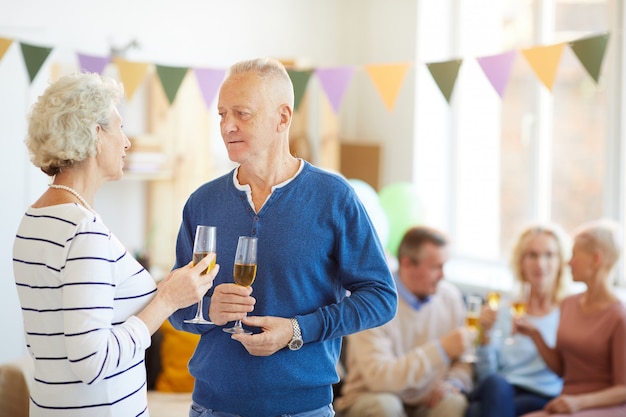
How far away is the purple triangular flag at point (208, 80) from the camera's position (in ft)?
12.9

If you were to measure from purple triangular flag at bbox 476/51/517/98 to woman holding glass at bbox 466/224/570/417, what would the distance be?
0.75m

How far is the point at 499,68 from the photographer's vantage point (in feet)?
11.3

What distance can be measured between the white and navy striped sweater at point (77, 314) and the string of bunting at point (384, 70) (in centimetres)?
198

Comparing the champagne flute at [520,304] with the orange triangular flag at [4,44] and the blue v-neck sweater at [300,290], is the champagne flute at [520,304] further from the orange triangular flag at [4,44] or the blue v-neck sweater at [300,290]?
the orange triangular flag at [4,44]

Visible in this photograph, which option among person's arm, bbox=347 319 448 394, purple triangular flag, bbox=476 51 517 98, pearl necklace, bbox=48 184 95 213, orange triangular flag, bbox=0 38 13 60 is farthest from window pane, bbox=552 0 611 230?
pearl necklace, bbox=48 184 95 213

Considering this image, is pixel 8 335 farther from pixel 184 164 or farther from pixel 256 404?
pixel 256 404

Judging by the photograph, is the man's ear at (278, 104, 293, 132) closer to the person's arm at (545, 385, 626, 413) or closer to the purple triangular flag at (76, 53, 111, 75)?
the person's arm at (545, 385, 626, 413)

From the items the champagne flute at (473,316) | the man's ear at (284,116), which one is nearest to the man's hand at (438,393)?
the champagne flute at (473,316)

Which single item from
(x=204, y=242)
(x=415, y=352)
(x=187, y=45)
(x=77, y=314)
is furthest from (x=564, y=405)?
(x=187, y=45)

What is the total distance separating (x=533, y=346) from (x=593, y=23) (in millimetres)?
1955

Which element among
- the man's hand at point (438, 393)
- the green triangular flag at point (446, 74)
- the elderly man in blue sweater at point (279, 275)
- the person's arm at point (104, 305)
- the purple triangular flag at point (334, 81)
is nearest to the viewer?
the person's arm at point (104, 305)

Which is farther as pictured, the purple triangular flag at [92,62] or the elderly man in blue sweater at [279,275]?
the purple triangular flag at [92,62]

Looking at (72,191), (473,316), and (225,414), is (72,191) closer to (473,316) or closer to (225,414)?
(225,414)

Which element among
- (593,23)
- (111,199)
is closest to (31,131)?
(111,199)
